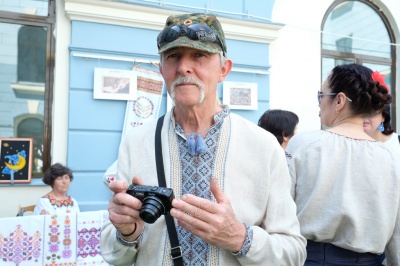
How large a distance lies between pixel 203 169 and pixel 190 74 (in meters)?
0.33

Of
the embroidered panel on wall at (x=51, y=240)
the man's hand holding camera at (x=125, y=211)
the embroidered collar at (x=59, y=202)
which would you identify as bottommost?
the embroidered panel on wall at (x=51, y=240)

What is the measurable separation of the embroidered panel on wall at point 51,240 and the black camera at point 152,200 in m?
2.42

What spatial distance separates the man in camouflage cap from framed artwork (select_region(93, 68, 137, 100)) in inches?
121

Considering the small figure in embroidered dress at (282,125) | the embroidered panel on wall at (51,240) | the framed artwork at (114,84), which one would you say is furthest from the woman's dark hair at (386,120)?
the framed artwork at (114,84)

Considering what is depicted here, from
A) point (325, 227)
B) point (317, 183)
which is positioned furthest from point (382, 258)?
point (317, 183)

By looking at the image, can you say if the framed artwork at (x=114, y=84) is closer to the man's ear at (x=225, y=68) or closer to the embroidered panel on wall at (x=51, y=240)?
the embroidered panel on wall at (x=51, y=240)

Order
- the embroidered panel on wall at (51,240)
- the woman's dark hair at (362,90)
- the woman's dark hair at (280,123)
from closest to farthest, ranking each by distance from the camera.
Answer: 1. the woman's dark hair at (362,90)
2. the woman's dark hair at (280,123)
3. the embroidered panel on wall at (51,240)

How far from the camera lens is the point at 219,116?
4.54ft

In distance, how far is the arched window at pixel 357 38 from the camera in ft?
19.3

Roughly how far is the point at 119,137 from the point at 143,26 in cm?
138

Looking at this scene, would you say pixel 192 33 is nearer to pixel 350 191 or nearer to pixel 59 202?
pixel 350 191

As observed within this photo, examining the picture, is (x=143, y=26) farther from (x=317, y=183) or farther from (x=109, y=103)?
(x=317, y=183)

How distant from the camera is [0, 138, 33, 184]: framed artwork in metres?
4.08

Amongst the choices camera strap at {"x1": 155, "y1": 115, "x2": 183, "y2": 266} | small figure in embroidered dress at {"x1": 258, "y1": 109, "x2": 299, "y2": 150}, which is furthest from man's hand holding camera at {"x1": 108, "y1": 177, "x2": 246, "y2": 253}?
small figure in embroidered dress at {"x1": 258, "y1": 109, "x2": 299, "y2": 150}
